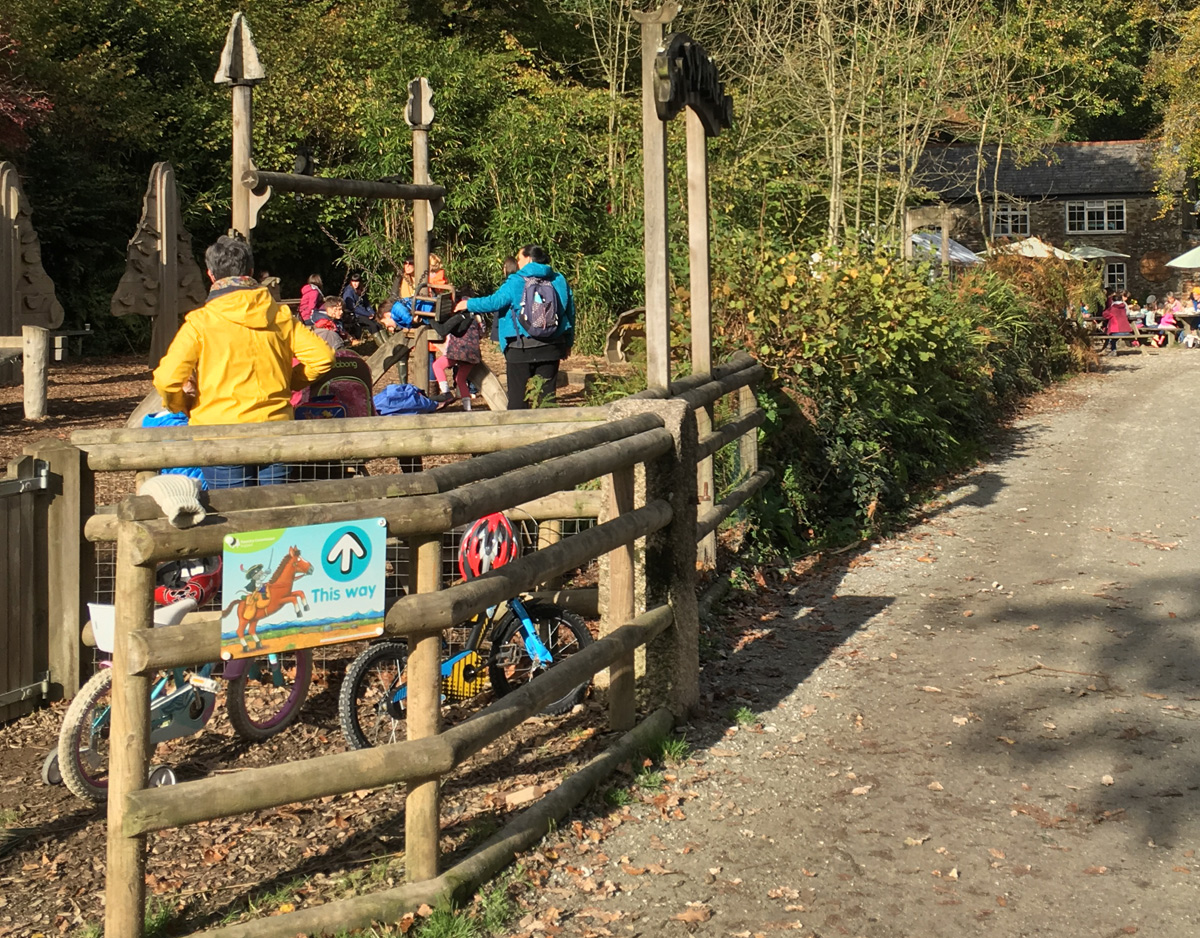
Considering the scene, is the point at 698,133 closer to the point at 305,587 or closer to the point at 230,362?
the point at 230,362

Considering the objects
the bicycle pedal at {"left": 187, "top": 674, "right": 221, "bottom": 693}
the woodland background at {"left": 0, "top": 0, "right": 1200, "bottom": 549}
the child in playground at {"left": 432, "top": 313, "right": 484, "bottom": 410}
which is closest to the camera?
the bicycle pedal at {"left": 187, "top": 674, "right": 221, "bottom": 693}

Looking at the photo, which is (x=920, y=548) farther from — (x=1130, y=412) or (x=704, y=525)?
(x=1130, y=412)

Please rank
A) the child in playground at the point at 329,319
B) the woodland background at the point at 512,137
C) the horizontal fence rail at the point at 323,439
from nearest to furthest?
the horizontal fence rail at the point at 323,439
the child in playground at the point at 329,319
the woodland background at the point at 512,137

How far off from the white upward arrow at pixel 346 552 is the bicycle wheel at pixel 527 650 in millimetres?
1969

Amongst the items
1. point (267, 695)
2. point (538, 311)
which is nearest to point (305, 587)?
point (267, 695)

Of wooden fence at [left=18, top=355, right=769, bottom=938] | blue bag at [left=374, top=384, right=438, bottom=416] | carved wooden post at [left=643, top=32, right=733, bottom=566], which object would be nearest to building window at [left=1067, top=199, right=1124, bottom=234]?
blue bag at [left=374, top=384, right=438, bottom=416]

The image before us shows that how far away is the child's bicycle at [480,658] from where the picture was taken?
17.9 ft

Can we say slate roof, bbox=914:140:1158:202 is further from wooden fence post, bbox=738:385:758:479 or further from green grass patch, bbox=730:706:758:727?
green grass patch, bbox=730:706:758:727

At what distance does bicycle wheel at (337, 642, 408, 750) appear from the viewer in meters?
5.38

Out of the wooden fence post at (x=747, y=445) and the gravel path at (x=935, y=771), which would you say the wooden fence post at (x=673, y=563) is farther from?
the wooden fence post at (x=747, y=445)

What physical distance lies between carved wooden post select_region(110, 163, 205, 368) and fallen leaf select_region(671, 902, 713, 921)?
9.75m

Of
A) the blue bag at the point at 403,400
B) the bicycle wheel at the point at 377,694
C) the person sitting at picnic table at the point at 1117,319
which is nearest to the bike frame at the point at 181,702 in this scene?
the bicycle wheel at the point at 377,694

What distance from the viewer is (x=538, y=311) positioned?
34.2 feet

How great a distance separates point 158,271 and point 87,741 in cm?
853
